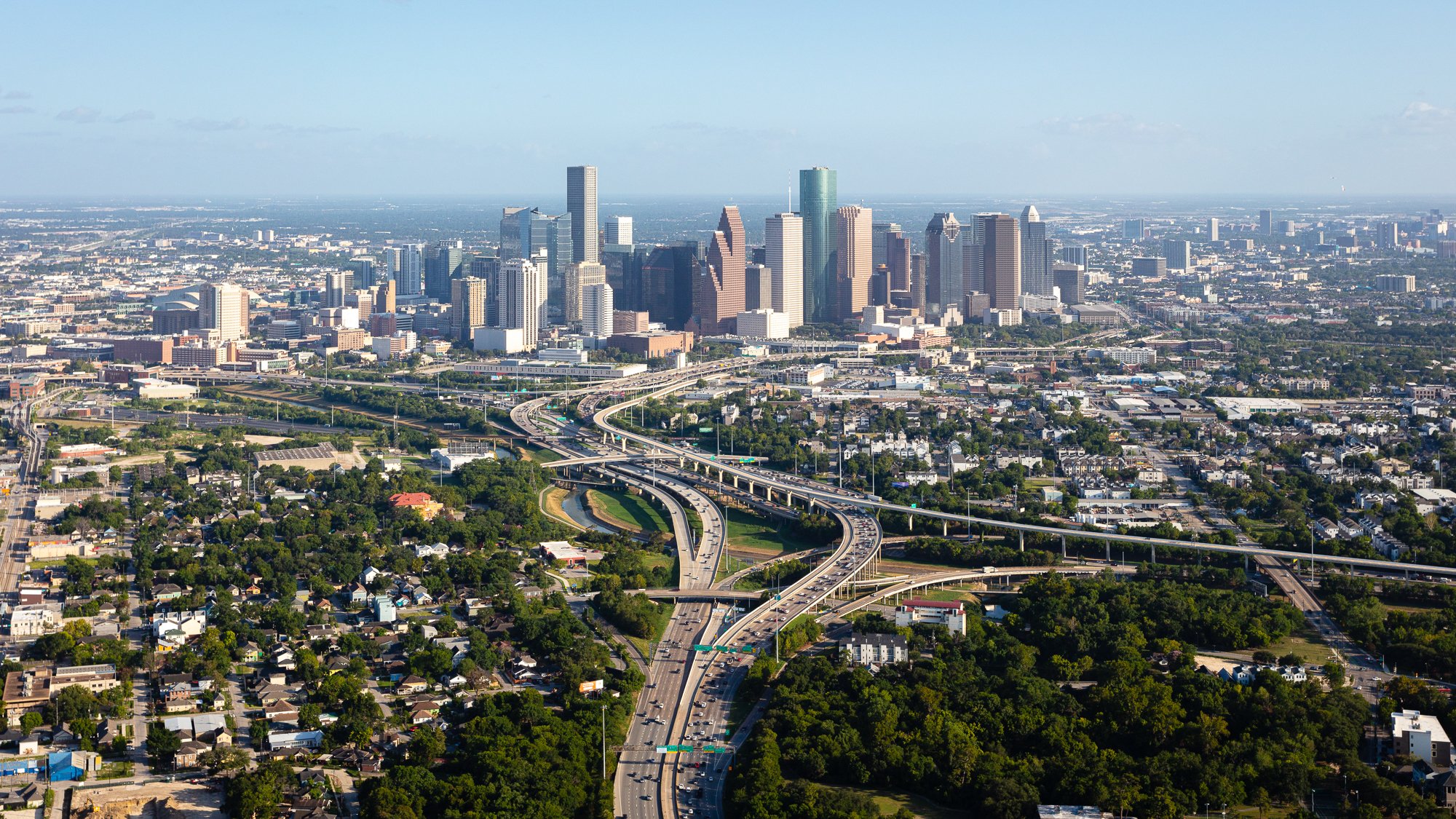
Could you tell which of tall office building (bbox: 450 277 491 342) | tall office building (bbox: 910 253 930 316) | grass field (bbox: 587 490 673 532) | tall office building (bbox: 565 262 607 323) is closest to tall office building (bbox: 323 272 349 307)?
tall office building (bbox: 450 277 491 342)

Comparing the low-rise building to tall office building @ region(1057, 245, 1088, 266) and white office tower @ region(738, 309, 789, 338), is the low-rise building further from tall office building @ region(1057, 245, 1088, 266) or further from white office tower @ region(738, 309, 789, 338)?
tall office building @ region(1057, 245, 1088, 266)

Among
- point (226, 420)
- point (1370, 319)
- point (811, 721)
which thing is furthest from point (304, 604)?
point (1370, 319)

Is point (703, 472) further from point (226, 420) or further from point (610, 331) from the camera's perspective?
point (610, 331)

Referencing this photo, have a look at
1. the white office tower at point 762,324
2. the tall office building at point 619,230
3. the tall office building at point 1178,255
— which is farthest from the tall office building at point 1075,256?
the white office tower at point 762,324

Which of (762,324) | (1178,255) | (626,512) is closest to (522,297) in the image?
(762,324)

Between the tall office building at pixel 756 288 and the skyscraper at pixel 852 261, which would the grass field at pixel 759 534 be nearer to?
the tall office building at pixel 756 288

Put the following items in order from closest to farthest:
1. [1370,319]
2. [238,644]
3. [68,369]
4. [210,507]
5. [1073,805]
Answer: [1073,805] < [238,644] < [210,507] < [68,369] < [1370,319]
